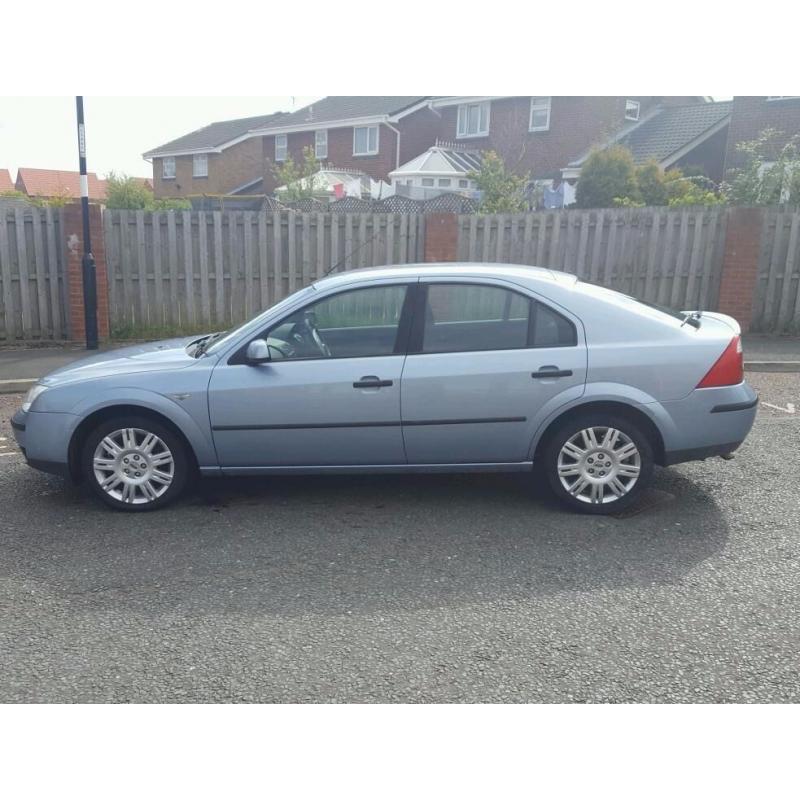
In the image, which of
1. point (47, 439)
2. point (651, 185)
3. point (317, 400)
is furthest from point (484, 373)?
point (651, 185)

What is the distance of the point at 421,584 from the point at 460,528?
32.0 inches

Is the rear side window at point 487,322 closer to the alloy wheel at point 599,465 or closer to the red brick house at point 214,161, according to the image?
the alloy wheel at point 599,465

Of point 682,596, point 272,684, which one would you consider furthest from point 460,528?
point 272,684

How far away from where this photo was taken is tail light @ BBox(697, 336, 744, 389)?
4.84 m

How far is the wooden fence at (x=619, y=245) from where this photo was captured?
11484mm

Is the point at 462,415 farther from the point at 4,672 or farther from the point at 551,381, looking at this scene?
the point at 4,672

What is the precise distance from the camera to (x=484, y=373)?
484 cm

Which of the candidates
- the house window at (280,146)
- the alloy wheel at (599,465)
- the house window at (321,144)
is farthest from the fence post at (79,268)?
the house window at (280,146)

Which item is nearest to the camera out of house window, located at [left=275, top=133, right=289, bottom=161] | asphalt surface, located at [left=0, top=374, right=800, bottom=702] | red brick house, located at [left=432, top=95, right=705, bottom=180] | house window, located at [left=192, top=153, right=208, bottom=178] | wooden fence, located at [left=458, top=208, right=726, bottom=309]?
asphalt surface, located at [left=0, top=374, right=800, bottom=702]

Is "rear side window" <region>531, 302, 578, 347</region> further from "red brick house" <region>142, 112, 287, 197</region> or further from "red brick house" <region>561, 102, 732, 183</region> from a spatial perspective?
"red brick house" <region>142, 112, 287, 197</region>

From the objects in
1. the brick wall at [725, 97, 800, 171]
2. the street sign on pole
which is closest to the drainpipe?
the brick wall at [725, 97, 800, 171]

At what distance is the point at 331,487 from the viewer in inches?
222

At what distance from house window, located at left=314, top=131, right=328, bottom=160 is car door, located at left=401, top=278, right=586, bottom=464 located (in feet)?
116

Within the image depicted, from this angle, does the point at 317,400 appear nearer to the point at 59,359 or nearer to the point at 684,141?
the point at 59,359
